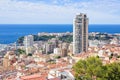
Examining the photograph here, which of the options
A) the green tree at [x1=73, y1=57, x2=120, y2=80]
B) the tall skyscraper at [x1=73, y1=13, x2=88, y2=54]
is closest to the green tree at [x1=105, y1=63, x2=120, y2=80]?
the green tree at [x1=73, y1=57, x2=120, y2=80]

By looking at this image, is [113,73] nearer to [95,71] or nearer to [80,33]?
[95,71]

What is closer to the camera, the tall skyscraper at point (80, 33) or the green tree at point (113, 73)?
the green tree at point (113, 73)

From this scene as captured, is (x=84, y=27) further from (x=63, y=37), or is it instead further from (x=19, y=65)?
(x=63, y=37)

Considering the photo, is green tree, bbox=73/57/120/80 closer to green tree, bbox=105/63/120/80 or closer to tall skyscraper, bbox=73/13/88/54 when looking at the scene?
green tree, bbox=105/63/120/80

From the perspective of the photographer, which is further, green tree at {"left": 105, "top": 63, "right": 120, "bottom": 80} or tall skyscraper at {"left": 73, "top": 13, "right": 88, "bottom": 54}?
tall skyscraper at {"left": 73, "top": 13, "right": 88, "bottom": 54}

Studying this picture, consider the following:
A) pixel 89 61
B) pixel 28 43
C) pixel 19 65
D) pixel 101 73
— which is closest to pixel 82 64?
pixel 89 61

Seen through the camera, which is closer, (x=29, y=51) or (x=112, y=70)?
(x=112, y=70)

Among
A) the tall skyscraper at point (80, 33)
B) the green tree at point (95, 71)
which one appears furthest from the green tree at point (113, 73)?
the tall skyscraper at point (80, 33)

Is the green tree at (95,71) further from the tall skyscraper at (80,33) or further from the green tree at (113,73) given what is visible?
the tall skyscraper at (80,33)
